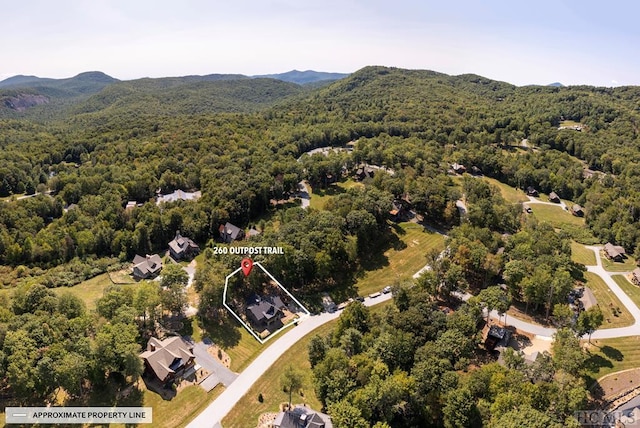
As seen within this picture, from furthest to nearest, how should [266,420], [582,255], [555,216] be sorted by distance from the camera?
[555,216]
[582,255]
[266,420]

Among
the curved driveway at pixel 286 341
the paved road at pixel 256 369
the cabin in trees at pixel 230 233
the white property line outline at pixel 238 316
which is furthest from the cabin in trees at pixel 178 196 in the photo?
the curved driveway at pixel 286 341

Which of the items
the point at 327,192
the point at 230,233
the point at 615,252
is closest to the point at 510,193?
the point at 615,252

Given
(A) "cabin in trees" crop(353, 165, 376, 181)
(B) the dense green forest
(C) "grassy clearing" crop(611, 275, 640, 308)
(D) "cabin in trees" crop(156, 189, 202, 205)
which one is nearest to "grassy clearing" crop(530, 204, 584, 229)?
(B) the dense green forest

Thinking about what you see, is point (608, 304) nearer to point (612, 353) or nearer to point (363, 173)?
point (612, 353)

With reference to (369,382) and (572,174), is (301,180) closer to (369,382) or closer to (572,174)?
(369,382)

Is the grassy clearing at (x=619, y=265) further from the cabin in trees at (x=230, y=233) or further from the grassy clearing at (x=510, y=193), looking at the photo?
the cabin in trees at (x=230, y=233)

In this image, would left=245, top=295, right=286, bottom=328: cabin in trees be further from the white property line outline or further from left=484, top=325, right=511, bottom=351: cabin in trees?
left=484, top=325, right=511, bottom=351: cabin in trees

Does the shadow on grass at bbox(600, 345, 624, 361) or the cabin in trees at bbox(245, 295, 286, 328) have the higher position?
the cabin in trees at bbox(245, 295, 286, 328)
